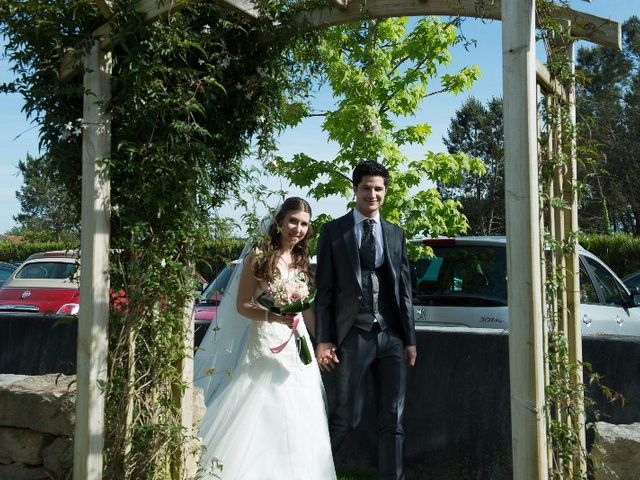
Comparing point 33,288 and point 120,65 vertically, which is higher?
point 120,65

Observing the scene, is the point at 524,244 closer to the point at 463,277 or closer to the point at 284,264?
the point at 284,264

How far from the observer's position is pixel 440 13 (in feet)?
16.2

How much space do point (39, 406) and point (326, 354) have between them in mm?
1881

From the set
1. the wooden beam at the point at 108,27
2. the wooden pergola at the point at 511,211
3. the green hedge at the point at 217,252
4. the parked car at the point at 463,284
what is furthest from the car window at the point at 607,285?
the wooden beam at the point at 108,27

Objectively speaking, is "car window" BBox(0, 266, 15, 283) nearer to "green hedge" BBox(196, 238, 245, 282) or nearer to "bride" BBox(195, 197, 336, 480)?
"bride" BBox(195, 197, 336, 480)

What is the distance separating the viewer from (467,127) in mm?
50469

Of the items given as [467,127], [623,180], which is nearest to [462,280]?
[623,180]

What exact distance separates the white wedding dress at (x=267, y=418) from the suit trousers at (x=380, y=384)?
0.26m

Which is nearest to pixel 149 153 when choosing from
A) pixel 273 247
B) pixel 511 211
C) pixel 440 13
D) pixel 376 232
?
pixel 273 247

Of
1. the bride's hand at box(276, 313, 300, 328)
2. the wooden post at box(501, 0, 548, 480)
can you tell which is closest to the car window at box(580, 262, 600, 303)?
the bride's hand at box(276, 313, 300, 328)

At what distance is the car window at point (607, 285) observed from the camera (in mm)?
9531

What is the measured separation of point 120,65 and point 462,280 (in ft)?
14.3

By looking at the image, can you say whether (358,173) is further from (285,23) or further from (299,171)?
(299,171)

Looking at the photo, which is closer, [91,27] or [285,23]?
[91,27]
